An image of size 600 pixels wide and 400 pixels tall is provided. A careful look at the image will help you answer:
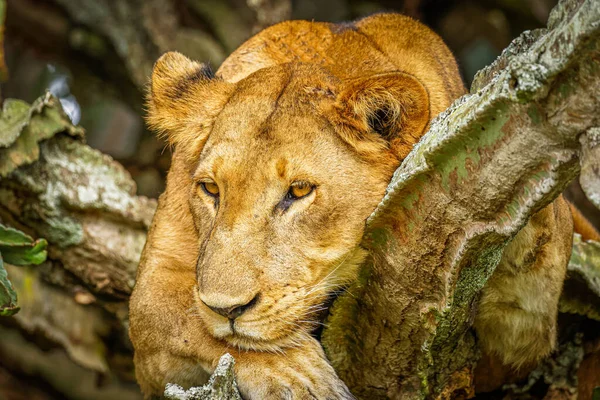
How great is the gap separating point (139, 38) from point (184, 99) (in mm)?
3420

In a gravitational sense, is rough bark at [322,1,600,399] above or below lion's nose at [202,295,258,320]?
above

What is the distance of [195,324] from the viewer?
3.02 meters

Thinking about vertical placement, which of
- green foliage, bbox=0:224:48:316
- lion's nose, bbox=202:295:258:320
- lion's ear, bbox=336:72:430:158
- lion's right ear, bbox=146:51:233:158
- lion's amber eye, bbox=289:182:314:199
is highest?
lion's ear, bbox=336:72:430:158

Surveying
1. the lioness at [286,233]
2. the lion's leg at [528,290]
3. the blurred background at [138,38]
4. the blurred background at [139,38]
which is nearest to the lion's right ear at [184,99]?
the lioness at [286,233]

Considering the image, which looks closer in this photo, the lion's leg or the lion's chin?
the lion's chin

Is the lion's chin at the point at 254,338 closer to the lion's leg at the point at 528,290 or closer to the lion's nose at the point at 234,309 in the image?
the lion's nose at the point at 234,309

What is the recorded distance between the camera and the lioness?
9.21ft

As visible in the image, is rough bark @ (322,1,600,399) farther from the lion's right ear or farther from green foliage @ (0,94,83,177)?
green foliage @ (0,94,83,177)

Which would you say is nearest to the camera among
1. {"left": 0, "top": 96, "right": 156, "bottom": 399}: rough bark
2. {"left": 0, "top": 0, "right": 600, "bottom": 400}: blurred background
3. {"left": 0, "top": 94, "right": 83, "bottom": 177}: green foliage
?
{"left": 0, "top": 94, "right": 83, "bottom": 177}: green foliage

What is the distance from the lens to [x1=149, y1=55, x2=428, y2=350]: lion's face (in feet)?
9.14

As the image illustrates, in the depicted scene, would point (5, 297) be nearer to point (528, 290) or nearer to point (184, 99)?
point (184, 99)

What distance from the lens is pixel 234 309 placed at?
107 inches

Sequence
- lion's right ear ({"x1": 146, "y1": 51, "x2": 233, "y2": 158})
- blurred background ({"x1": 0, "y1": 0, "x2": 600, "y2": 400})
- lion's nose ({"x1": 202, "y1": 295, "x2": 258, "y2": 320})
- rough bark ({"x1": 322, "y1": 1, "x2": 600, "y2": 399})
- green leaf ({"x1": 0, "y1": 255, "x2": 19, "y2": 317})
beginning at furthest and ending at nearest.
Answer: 1. blurred background ({"x1": 0, "y1": 0, "x2": 600, "y2": 400})
2. lion's right ear ({"x1": 146, "y1": 51, "x2": 233, "y2": 158})
3. green leaf ({"x1": 0, "y1": 255, "x2": 19, "y2": 317})
4. lion's nose ({"x1": 202, "y1": 295, "x2": 258, "y2": 320})
5. rough bark ({"x1": 322, "y1": 1, "x2": 600, "y2": 399})

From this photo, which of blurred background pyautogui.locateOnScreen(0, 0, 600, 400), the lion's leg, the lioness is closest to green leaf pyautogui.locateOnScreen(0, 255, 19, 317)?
the lioness
